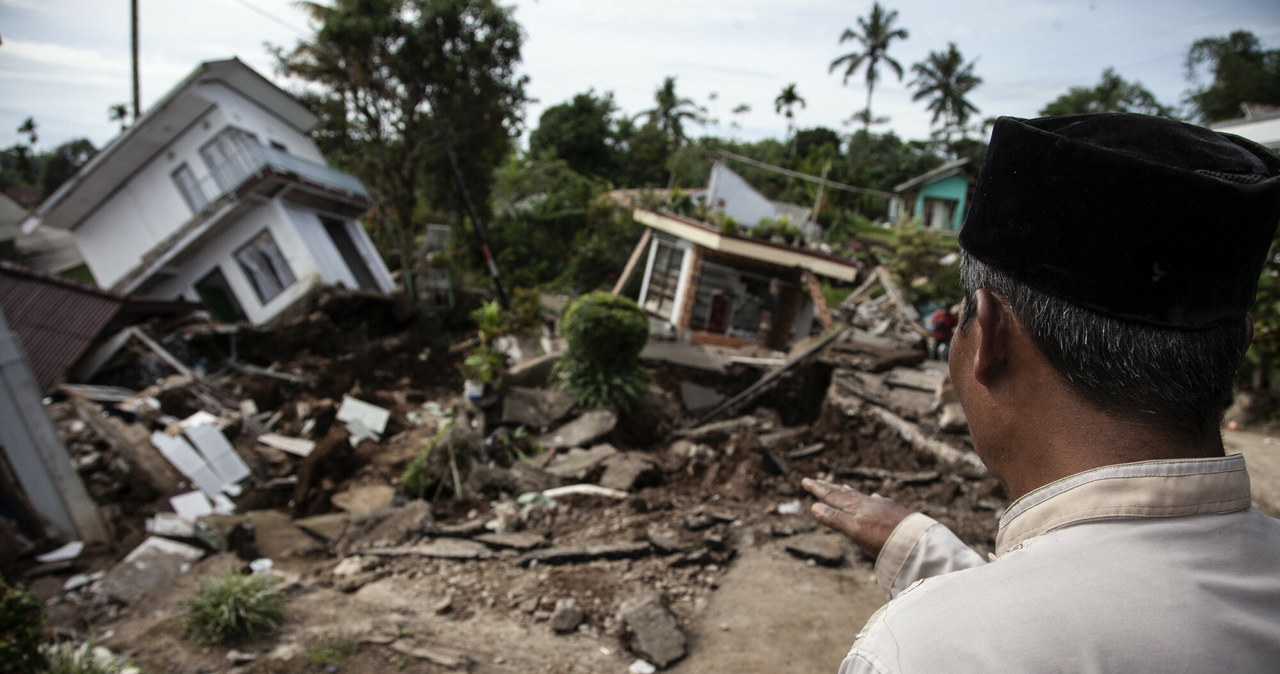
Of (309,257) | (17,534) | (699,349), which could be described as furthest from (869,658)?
(309,257)

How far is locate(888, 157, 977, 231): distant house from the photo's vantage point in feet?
107

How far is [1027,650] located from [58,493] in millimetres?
10066

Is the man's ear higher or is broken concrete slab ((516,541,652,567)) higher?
the man's ear

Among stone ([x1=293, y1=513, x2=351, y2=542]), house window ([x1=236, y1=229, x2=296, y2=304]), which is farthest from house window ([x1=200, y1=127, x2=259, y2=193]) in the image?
stone ([x1=293, y1=513, x2=351, y2=542])

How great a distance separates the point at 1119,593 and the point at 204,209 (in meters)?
20.6

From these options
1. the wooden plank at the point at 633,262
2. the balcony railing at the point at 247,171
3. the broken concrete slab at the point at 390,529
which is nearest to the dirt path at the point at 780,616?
the broken concrete slab at the point at 390,529

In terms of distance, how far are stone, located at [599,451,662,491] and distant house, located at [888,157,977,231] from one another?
29101 millimetres

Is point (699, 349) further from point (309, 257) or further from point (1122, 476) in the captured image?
point (1122, 476)

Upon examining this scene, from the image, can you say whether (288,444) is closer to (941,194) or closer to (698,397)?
(698,397)

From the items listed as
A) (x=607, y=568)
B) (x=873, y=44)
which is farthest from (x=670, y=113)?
(x=607, y=568)

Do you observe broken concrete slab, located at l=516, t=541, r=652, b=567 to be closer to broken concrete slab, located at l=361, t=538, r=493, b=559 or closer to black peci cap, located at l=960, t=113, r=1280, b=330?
broken concrete slab, located at l=361, t=538, r=493, b=559

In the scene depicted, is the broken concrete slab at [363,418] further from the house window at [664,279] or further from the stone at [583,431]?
the house window at [664,279]

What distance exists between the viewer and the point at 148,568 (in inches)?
261

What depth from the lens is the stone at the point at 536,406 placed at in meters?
9.91
